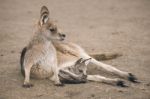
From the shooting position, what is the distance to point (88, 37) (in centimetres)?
891

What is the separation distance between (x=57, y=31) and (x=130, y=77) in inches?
53.3

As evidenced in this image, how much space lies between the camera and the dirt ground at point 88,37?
5.37 m

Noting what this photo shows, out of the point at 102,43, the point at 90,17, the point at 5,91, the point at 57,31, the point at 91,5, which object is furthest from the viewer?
the point at 91,5

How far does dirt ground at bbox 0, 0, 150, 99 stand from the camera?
5.37m

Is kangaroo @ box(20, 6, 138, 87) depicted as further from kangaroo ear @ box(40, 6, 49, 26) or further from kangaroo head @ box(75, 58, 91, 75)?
kangaroo head @ box(75, 58, 91, 75)

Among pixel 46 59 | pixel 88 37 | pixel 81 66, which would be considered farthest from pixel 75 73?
pixel 88 37

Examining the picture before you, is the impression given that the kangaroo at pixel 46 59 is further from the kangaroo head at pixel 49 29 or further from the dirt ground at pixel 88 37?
the dirt ground at pixel 88 37

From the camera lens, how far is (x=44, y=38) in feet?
19.0

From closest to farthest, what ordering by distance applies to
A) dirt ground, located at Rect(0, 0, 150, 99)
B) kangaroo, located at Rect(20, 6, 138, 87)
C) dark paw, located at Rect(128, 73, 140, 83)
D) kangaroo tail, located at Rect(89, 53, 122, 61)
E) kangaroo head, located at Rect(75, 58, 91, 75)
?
dirt ground, located at Rect(0, 0, 150, 99) < kangaroo, located at Rect(20, 6, 138, 87) < dark paw, located at Rect(128, 73, 140, 83) < kangaroo head, located at Rect(75, 58, 91, 75) < kangaroo tail, located at Rect(89, 53, 122, 61)

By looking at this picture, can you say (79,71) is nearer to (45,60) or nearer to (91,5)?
(45,60)

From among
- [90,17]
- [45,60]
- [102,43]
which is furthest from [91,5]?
[45,60]

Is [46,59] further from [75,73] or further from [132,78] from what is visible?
[132,78]

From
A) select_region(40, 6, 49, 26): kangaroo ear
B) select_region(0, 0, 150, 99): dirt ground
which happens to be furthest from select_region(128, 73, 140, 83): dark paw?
select_region(40, 6, 49, 26): kangaroo ear

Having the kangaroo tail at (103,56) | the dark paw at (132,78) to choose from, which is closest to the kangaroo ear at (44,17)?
the kangaroo tail at (103,56)
